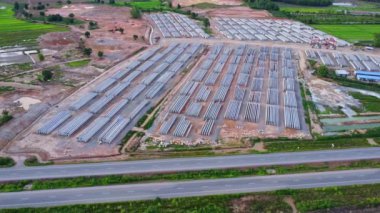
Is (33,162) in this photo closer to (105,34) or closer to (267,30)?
(105,34)

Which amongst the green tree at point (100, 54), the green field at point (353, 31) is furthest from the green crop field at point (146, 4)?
the green field at point (353, 31)

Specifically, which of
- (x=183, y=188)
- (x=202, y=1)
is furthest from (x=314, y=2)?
(x=183, y=188)

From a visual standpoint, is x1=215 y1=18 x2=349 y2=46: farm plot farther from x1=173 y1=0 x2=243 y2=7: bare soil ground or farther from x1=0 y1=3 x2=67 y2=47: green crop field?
x1=0 y1=3 x2=67 y2=47: green crop field

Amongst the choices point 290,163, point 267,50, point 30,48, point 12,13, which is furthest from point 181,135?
Answer: point 12,13

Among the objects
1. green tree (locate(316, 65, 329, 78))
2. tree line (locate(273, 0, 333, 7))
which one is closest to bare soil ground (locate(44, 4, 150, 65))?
green tree (locate(316, 65, 329, 78))

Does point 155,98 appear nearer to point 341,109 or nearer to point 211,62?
point 211,62

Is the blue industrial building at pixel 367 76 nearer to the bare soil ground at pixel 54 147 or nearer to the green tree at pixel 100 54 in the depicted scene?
the bare soil ground at pixel 54 147
